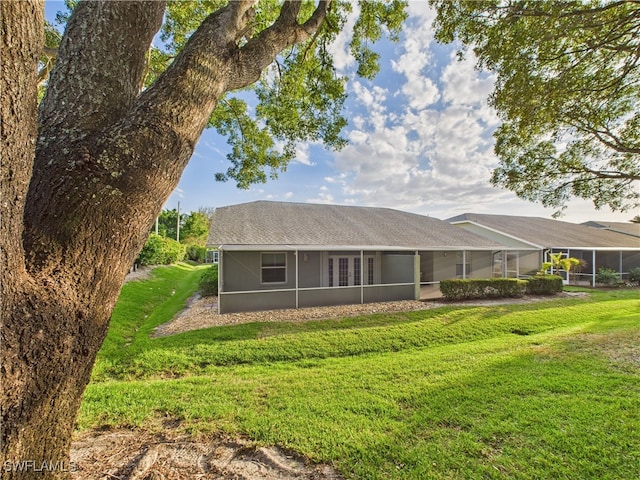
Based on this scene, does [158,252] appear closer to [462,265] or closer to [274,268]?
[274,268]

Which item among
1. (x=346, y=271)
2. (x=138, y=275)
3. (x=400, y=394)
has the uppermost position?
(x=346, y=271)

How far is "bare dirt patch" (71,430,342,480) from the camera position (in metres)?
2.57

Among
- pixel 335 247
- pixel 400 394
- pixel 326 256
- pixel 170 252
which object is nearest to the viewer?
pixel 400 394

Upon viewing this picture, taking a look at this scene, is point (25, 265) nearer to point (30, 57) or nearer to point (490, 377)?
point (30, 57)

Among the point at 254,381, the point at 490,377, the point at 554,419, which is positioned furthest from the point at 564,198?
the point at 254,381

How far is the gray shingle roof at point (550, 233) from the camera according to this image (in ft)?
67.6

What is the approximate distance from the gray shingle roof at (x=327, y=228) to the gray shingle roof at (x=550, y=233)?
768 cm

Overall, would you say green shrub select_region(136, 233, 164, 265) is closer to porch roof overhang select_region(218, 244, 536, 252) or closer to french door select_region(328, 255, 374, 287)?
porch roof overhang select_region(218, 244, 536, 252)

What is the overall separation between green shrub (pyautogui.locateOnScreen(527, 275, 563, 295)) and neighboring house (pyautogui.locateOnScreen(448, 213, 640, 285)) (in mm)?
4609

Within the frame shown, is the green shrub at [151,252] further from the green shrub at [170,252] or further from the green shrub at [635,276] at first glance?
the green shrub at [635,276]

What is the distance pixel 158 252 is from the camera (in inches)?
851

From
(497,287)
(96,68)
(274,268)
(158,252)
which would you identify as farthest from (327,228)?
(158,252)

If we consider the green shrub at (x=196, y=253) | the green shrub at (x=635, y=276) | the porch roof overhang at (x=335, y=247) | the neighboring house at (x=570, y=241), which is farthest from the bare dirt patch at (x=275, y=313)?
the green shrub at (x=196, y=253)

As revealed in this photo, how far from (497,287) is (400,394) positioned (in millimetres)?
11872
